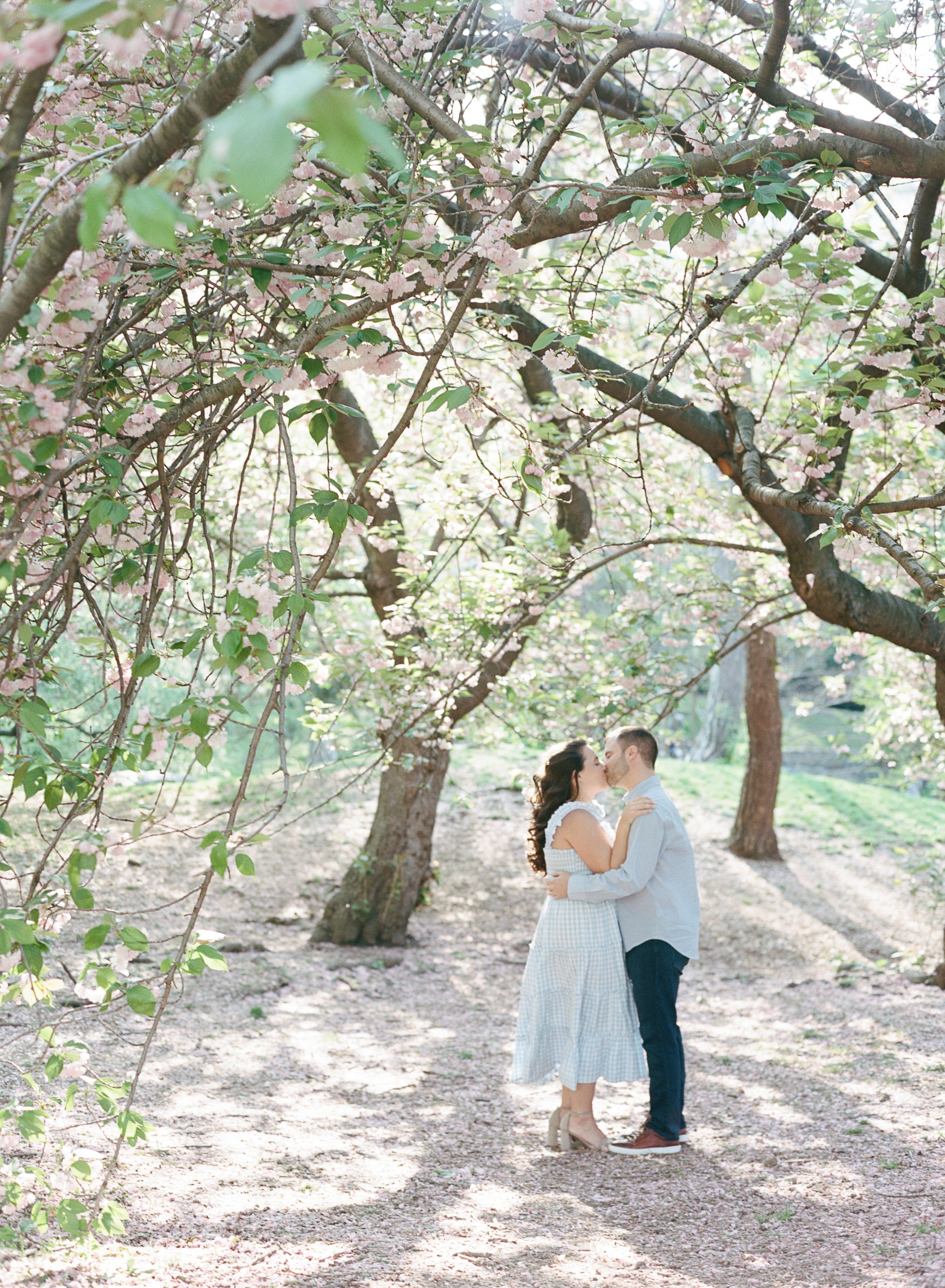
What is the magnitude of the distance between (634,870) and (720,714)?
12.5 meters

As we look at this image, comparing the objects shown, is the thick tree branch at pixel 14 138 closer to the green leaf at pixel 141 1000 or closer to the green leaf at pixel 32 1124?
the green leaf at pixel 141 1000

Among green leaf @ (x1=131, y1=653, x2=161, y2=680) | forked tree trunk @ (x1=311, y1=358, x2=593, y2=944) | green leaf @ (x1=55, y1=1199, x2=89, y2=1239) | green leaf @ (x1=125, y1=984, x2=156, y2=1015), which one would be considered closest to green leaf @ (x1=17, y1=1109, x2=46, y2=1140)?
green leaf @ (x1=55, y1=1199, x2=89, y2=1239)

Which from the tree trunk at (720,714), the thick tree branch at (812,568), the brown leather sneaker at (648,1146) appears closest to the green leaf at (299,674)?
the brown leather sneaker at (648,1146)

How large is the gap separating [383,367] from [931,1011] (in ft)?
16.7

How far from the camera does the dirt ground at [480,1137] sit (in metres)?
2.62

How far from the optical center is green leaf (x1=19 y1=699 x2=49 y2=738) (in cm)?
176

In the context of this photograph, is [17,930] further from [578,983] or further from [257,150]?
[578,983]

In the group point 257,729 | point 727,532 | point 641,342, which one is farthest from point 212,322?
point 641,342

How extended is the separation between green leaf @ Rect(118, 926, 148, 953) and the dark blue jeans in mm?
2139

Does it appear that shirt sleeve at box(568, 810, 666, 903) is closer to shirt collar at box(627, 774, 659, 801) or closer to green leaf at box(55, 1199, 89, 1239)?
shirt collar at box(627, 774, 659, 801)

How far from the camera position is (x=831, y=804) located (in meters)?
12.5

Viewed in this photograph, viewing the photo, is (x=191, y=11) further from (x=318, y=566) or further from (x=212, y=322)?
(x=318, y=566)

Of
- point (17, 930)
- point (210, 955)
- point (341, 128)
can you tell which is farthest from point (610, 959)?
point (341, 128)

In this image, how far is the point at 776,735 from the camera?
32.2ft
